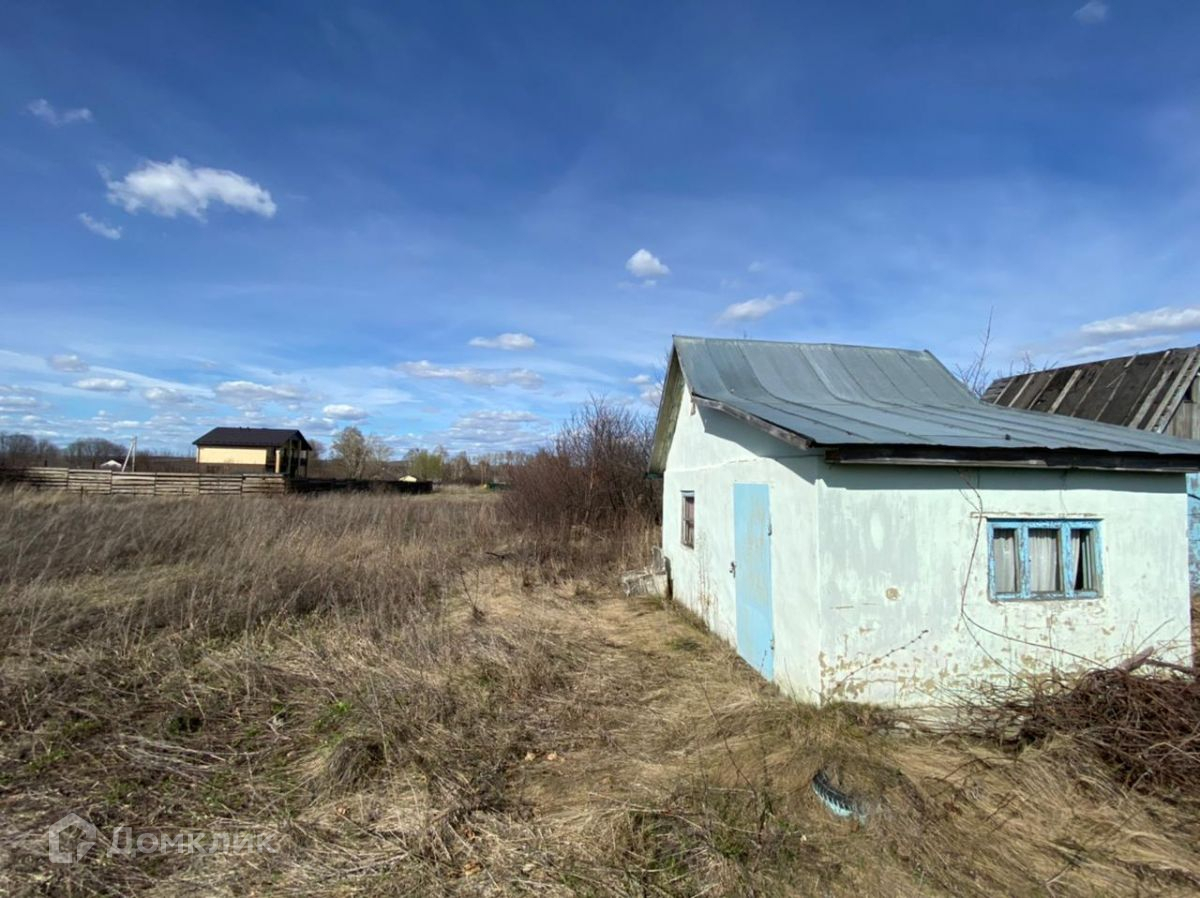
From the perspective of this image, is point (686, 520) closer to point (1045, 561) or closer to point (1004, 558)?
point (1004, 558)

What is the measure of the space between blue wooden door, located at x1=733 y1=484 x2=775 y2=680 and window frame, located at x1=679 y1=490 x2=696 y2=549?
6.98ft

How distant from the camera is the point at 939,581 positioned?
16.8 feet

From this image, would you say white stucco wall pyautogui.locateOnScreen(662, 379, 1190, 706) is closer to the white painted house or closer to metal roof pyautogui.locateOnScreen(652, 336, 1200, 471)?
the white painted house

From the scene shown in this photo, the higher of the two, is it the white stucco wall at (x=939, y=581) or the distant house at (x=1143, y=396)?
the distant house at (x=1143, y=396)

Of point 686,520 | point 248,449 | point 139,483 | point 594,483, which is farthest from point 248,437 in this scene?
point 686,520

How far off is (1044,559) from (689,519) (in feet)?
16.4

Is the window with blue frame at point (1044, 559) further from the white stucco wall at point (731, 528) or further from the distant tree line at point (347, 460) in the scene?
the distant tree line at point (347, 460)

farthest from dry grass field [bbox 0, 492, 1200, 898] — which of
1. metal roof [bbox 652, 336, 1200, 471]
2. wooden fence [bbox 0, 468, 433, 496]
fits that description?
wooden fence [bbox 0, 468, 433, 496]

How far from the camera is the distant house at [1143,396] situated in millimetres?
10195

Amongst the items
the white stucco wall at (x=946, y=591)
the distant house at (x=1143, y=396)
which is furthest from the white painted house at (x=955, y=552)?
the distant house at (x=1143, y=396)

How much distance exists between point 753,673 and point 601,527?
1067 centimetres

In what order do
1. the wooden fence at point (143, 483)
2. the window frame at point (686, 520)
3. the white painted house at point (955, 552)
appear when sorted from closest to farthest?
the white painted house at point (955, 552) → the window frame at point (686, 520) → the wooden fence at point (143, 483)

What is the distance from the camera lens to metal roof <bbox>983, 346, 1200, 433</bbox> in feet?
34.0

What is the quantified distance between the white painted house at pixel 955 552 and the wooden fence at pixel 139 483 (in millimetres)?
28778
